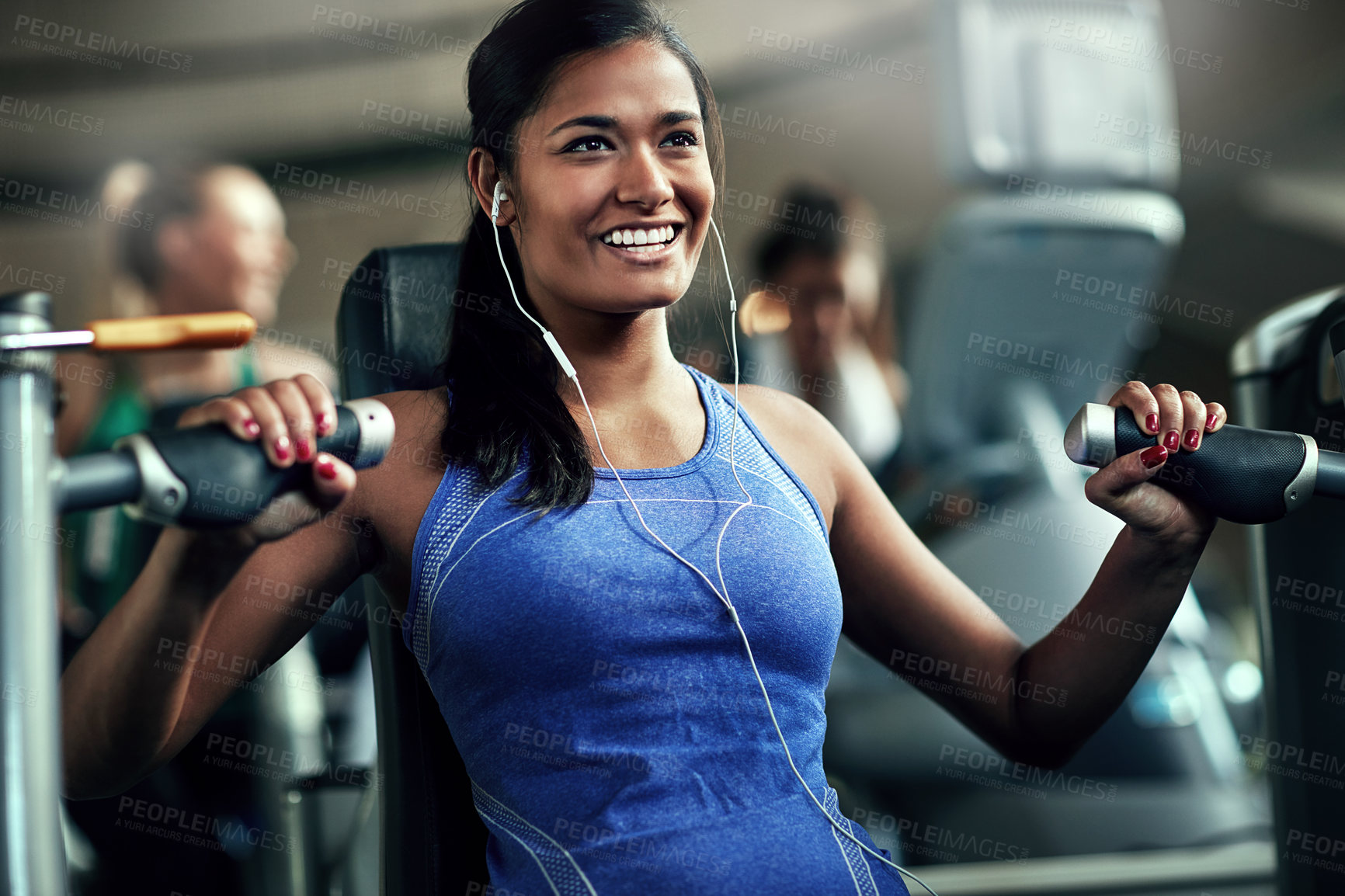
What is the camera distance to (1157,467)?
104cm

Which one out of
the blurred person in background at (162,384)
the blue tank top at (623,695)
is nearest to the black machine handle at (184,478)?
the blue tank top at (623,695)

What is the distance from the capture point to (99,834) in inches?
79.0

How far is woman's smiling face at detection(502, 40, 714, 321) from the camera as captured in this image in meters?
1.17

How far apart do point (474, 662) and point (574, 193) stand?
481mm

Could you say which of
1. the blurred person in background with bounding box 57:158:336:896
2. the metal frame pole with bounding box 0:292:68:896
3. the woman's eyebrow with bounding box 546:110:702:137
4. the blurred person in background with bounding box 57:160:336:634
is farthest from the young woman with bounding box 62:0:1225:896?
the blurred person in background with bounding box 57:160:336:634

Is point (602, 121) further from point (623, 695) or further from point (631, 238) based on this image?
point (623, 695)

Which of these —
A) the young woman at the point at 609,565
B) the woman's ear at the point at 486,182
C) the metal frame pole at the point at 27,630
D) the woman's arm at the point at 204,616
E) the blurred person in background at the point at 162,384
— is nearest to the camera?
the metal frame pole at the point at 27,630

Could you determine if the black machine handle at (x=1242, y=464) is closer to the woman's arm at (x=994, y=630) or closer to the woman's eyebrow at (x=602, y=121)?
the woman's arm at (x=994, y=630)

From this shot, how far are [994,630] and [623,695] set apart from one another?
516 mm

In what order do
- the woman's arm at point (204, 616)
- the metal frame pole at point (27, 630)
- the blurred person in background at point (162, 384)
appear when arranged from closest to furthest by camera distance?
the metal frame pole at point (27, 630), the woman's arm at point (204, 616), the blurred person in background at point (162, 384)

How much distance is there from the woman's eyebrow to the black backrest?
259 mm

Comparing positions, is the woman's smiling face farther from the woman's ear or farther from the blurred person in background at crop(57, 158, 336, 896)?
the blurred person in background at crop(57, 158, 336, 896)

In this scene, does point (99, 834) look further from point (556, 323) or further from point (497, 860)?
point (556, 323)

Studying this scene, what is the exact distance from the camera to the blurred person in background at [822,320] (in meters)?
3.07
